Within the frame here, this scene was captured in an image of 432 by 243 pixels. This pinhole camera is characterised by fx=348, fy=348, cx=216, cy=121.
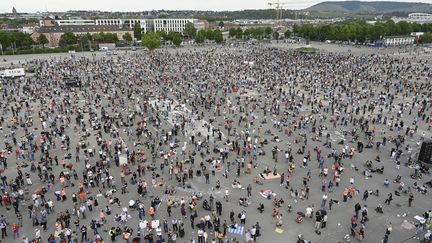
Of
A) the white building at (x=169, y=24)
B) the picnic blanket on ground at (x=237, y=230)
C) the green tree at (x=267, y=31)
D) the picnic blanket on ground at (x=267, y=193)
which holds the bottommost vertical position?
the picnic blanket on ground at (x=237, y=230)

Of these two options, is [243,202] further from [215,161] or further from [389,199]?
[389,199]

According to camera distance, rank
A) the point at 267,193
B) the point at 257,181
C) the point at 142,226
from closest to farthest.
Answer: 1. the point at 142,226
2. the point at 267,193
3. the point at 257,181

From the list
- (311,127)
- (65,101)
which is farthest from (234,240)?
(65,101)

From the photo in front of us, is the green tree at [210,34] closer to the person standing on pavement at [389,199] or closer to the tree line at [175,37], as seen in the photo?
the tree line at [175,37]

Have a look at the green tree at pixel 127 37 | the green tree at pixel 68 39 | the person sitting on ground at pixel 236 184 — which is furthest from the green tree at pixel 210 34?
the person sitting on ground at pixel 236 184

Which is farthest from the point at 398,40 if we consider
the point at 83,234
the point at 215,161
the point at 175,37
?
the point at 83,234

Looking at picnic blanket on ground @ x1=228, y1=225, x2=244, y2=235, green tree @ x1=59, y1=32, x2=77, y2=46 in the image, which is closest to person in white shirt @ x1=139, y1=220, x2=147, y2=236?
picnic blanket on ground @ x1=228, y1=225, x2=244, y2=235

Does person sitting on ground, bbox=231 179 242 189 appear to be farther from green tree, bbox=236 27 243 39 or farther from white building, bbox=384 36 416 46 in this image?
green tree, bbox=236 27 243 39
